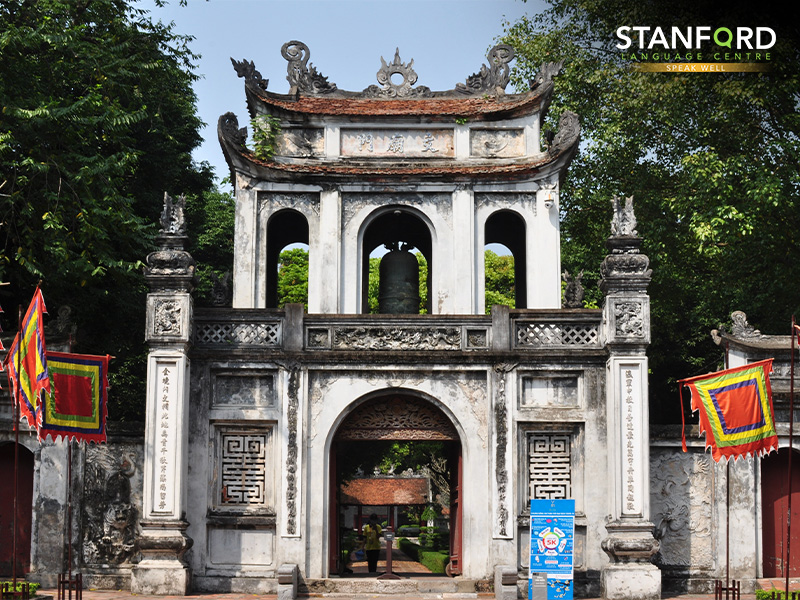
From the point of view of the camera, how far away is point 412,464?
44.9m

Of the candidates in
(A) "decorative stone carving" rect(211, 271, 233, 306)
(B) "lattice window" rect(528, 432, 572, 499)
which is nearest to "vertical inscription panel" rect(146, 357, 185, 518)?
(A) "decorative stone carving" rect(211, 271, 233, 306)

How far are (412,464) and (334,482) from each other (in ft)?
86.4

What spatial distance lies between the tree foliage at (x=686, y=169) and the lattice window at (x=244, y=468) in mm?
12111

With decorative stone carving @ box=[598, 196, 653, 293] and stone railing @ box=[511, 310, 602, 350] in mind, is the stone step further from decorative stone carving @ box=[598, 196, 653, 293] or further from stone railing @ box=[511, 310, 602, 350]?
decorative stone carving @ box=[598, 196, 653, 293]

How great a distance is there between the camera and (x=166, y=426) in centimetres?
1766

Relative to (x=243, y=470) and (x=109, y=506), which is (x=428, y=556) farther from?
(x=109, y=506)

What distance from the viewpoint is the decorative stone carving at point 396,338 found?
18531mm

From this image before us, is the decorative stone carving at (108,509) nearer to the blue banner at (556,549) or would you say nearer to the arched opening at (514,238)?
the blue banner at (556,549)

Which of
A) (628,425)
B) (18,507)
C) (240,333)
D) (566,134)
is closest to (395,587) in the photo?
(628,425)

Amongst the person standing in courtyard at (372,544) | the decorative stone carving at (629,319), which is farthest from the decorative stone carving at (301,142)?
the person standing in courtyard at (372,544)

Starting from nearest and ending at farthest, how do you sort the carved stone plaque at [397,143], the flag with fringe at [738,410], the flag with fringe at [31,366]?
the flag with fringe at [31,366] → the flag with fringe at [738,410] → the carved stone plaque at [397,143]

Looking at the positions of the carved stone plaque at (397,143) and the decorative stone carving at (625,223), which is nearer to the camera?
the decorative stone carving at (625,223)

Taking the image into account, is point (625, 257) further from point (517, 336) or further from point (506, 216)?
point (506, 216)

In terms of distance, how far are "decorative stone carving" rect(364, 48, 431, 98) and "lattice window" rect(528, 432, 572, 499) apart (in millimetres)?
8037
